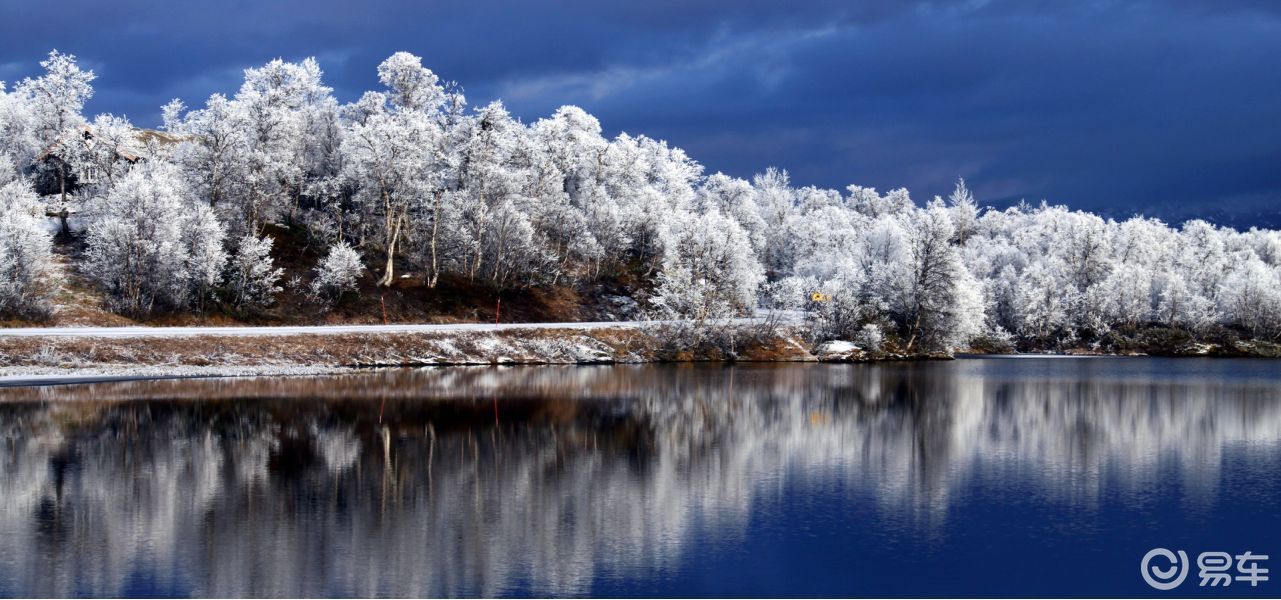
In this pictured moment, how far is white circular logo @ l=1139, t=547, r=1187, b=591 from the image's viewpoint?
18.9 metres

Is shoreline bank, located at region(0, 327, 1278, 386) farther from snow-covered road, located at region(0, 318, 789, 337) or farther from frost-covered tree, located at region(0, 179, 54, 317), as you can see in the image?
frost-covered tree, located at region(0, 179, 54, 317)

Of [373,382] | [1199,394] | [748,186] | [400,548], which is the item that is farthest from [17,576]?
[748,186]

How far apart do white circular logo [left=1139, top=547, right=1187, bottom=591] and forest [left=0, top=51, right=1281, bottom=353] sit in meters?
62.6

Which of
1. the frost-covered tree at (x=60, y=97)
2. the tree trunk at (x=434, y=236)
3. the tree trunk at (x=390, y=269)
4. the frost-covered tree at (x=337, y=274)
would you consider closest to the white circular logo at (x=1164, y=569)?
the frost-covered tree at (x=337, y=274)

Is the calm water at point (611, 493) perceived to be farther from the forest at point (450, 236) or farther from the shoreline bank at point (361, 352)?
the forest at point (450, 236)

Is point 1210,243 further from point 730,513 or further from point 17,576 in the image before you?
point 17,576

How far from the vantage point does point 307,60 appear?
4409 inches

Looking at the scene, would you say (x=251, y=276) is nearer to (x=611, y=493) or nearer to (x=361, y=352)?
(x=361, y=352)

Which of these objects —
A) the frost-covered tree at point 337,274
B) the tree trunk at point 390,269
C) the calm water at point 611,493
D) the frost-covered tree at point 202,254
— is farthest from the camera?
the tree trunk at point 390,269

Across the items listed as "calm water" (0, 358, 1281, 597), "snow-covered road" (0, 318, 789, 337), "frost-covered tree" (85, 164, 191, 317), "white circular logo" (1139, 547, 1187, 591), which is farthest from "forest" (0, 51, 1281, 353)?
"white circular logo" (1139, 547, 1187, 591)

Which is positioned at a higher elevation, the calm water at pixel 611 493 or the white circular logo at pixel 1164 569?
the calm water at pixel 611 493

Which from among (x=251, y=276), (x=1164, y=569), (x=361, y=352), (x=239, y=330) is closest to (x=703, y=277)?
(x=361, y=352)

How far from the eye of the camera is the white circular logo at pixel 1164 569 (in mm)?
18875

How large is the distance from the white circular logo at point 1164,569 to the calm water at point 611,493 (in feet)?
0.83
